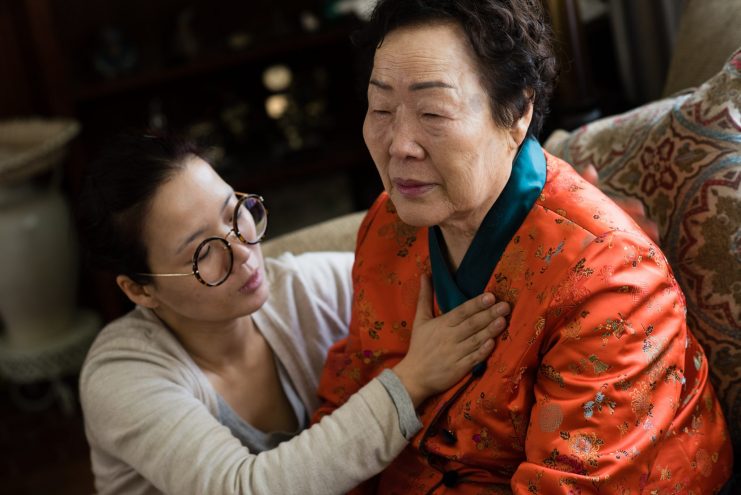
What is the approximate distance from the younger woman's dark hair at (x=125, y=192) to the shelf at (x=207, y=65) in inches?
72.3

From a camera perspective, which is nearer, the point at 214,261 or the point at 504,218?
the point at 504,218

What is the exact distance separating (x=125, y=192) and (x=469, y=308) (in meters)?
0.63

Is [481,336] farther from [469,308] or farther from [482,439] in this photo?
[482,439]

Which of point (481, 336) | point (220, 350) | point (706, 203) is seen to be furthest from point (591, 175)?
point (220, 350)

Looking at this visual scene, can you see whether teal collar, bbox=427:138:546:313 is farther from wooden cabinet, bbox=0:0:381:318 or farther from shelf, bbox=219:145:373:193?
shelf, bbox=219:145:373:193

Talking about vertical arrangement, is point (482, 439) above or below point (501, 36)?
below

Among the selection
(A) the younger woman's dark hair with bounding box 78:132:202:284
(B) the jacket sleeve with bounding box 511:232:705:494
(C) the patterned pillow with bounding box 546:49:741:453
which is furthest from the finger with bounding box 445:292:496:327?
(A) the younger woman's dark hair with bounding box 78:132:202:284

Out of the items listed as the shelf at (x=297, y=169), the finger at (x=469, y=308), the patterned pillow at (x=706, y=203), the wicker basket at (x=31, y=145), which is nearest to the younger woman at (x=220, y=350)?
the finger at (x=469, y=308)

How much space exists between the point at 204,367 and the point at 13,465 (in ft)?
5.80

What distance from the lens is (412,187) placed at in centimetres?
125

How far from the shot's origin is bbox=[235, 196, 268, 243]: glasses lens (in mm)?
1558

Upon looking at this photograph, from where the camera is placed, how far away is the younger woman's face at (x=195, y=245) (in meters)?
1.51

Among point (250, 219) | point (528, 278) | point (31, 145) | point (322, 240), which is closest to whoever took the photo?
point (528, 278)

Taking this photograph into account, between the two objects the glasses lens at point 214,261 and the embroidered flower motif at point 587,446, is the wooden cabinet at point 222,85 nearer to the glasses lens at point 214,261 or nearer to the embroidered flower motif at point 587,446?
the glasses lens at point 214,261
